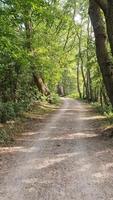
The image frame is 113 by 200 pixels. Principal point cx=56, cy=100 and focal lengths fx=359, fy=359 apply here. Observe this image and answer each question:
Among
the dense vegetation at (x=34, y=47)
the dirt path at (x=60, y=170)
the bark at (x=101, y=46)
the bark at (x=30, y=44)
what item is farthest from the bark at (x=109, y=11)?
the dirt path at (x=60, y=170)

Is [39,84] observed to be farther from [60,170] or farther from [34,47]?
[60,170]

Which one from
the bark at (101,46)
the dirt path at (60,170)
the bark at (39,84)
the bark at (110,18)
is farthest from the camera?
the bark at (39,84)

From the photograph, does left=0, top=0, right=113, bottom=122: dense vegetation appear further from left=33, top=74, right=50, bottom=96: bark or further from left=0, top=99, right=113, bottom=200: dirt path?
left=0, top=99, right=113, bottom=200: dirt path

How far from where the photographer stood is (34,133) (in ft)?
50.3

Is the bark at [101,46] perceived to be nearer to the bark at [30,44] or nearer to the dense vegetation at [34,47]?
the dense vegetation at [34,47]

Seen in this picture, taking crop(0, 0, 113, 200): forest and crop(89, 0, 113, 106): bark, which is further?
crop(89, 0, 113, 106): bark

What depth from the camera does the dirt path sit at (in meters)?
7.04

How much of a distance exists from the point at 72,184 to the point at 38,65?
19.5m

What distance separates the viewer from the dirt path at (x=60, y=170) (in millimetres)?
7039

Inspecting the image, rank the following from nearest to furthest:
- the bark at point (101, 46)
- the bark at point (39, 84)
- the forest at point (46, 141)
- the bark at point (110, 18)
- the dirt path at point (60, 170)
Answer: the dirt path at point (60, 170)
the forest at point (46, 141)
the bark at point (110, 18)
the bark at point (101, 46)
the bark at point (39, 84)

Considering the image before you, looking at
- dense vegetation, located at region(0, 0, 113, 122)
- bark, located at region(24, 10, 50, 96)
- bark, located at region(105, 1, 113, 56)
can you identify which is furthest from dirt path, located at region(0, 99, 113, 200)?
bark, located at region(24, 10, 50, 96)

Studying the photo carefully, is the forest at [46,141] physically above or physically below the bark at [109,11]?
below

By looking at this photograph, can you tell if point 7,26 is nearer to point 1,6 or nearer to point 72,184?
point 1,6

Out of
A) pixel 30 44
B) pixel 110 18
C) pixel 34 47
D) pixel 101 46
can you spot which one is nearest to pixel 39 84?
pixel 34 47
